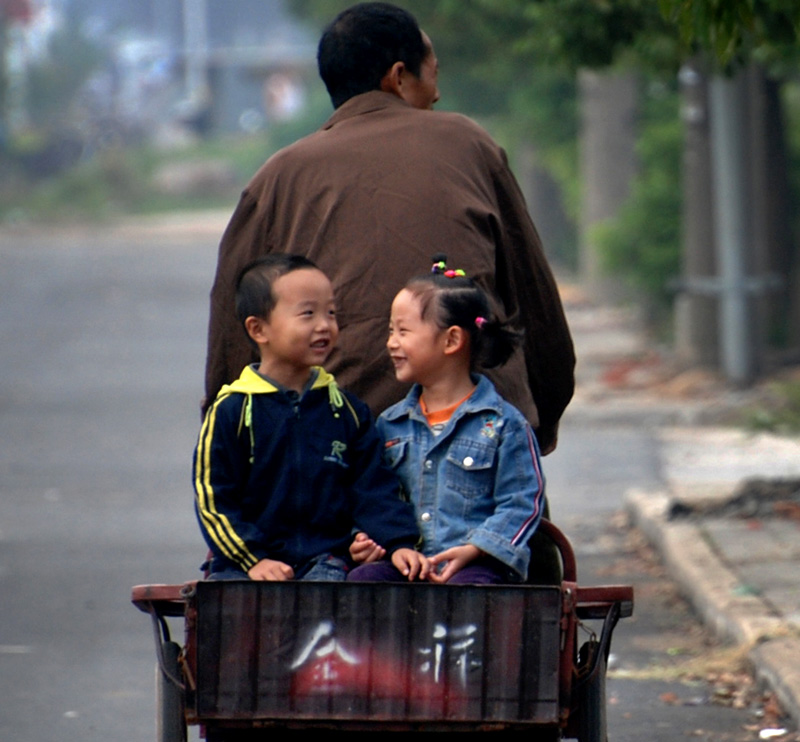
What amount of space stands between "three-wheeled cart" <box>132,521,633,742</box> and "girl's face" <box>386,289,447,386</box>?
1.88 feet

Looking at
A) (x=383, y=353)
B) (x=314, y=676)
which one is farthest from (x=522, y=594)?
(x=383, y=353)

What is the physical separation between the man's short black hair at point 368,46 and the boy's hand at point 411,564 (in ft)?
4.08

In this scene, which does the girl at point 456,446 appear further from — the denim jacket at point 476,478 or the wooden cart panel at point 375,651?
the wooden cart panel at point 375,651

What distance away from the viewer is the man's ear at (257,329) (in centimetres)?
355

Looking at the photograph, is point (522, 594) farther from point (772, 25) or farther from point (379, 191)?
point (772, 25)

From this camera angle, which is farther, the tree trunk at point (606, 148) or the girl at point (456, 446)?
the tree trunk at point (606, 148)

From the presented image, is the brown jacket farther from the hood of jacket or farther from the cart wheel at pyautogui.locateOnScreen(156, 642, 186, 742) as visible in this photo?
the cart wheel at pyautogui.locateOnScreen(156, 642, 186, 742)

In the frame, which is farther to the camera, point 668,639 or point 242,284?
point 668,639

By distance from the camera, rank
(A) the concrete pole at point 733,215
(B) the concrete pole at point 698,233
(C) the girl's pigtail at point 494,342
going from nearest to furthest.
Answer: (C) the girl's pigtail at point 494,342
(A) the concrete pole at point 733,215
(B) the concrete pole at point 698,233

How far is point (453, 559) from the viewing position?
11.2ft

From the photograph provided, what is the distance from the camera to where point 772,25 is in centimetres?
730

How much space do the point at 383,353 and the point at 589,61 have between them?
468 centimetres

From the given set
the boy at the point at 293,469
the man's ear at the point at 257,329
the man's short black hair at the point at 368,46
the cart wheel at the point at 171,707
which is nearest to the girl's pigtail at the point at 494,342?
the boy at the point at 293,469

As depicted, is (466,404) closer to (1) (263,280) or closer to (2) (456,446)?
(2) (456,446)
